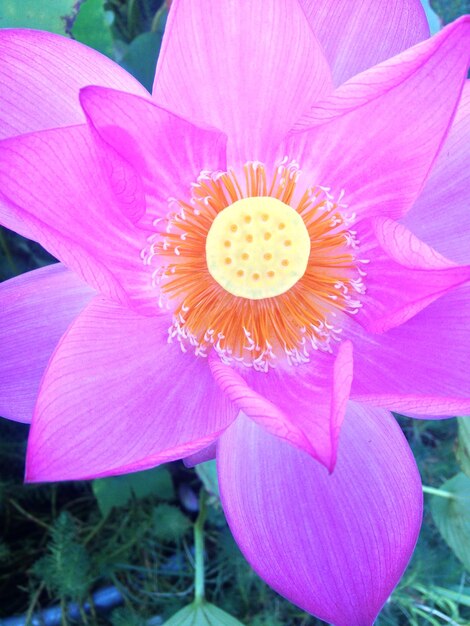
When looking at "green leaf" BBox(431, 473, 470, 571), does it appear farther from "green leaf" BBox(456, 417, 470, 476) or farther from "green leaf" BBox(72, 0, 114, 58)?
"green leaf" BBox(72, 0, 114, 58)

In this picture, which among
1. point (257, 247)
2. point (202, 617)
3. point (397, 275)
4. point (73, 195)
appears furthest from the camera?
point (202, 617)

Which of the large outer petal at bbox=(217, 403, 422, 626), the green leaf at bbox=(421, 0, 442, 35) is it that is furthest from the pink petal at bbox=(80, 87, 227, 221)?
the green leaf at bbox=(421, 0, 442, 35)

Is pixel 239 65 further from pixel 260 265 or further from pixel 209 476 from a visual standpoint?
pixel 209 476

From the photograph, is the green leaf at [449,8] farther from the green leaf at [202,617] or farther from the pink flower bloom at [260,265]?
the green leaf at [202,617]

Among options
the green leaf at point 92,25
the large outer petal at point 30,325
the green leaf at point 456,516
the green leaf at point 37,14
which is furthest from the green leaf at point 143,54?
the green leaf at point 456,516

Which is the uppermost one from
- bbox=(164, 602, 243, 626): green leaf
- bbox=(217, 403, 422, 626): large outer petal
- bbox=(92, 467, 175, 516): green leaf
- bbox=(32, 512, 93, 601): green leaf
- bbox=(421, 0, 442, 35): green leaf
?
bbox=(421, 0, 442, 35): green leaf

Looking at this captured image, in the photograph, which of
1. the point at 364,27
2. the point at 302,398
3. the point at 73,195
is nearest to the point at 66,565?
the point at 302,398
